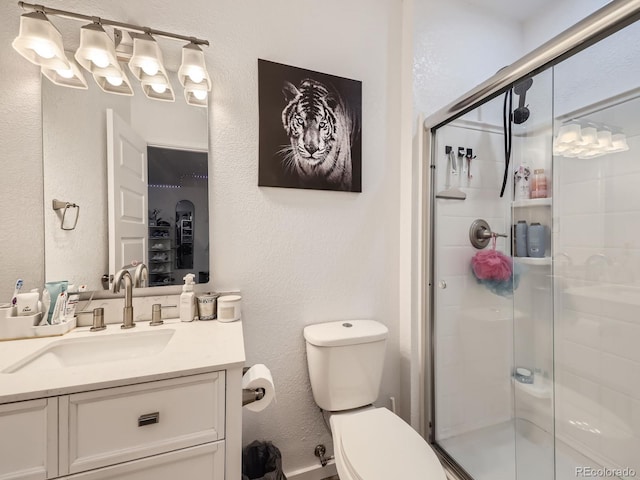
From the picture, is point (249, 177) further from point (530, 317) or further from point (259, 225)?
point (530, 317)

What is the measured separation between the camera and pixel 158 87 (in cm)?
115

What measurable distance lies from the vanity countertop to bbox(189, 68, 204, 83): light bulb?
3.23ft

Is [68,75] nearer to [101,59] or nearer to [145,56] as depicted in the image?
[101,59]

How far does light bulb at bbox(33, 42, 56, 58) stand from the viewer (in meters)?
0.95

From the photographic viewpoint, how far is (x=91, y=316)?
107cm

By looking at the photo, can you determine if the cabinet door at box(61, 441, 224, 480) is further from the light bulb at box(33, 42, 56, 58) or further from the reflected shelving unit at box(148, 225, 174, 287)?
the light bulb at box(33, 42, 56, 58)

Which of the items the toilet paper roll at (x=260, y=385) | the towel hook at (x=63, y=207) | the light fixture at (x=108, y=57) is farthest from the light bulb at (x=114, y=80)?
the toilet paper roll at (x=260, y=385)

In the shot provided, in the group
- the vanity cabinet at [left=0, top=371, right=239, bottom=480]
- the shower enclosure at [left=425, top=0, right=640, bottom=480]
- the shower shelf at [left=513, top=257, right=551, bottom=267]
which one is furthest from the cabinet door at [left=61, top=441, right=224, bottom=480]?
the shower shelf at [left=513, top=257, right=551, bottom=267]

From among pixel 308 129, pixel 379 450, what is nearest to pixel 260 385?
pixel 379 450

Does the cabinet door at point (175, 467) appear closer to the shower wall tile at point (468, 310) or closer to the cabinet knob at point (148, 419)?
the cabinet knob at point (148, 419)

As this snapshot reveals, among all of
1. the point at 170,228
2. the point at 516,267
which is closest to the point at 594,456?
the point at 516,267

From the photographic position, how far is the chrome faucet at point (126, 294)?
104 cm

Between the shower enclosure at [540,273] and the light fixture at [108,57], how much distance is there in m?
1.13

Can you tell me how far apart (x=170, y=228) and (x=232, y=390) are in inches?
28.6
